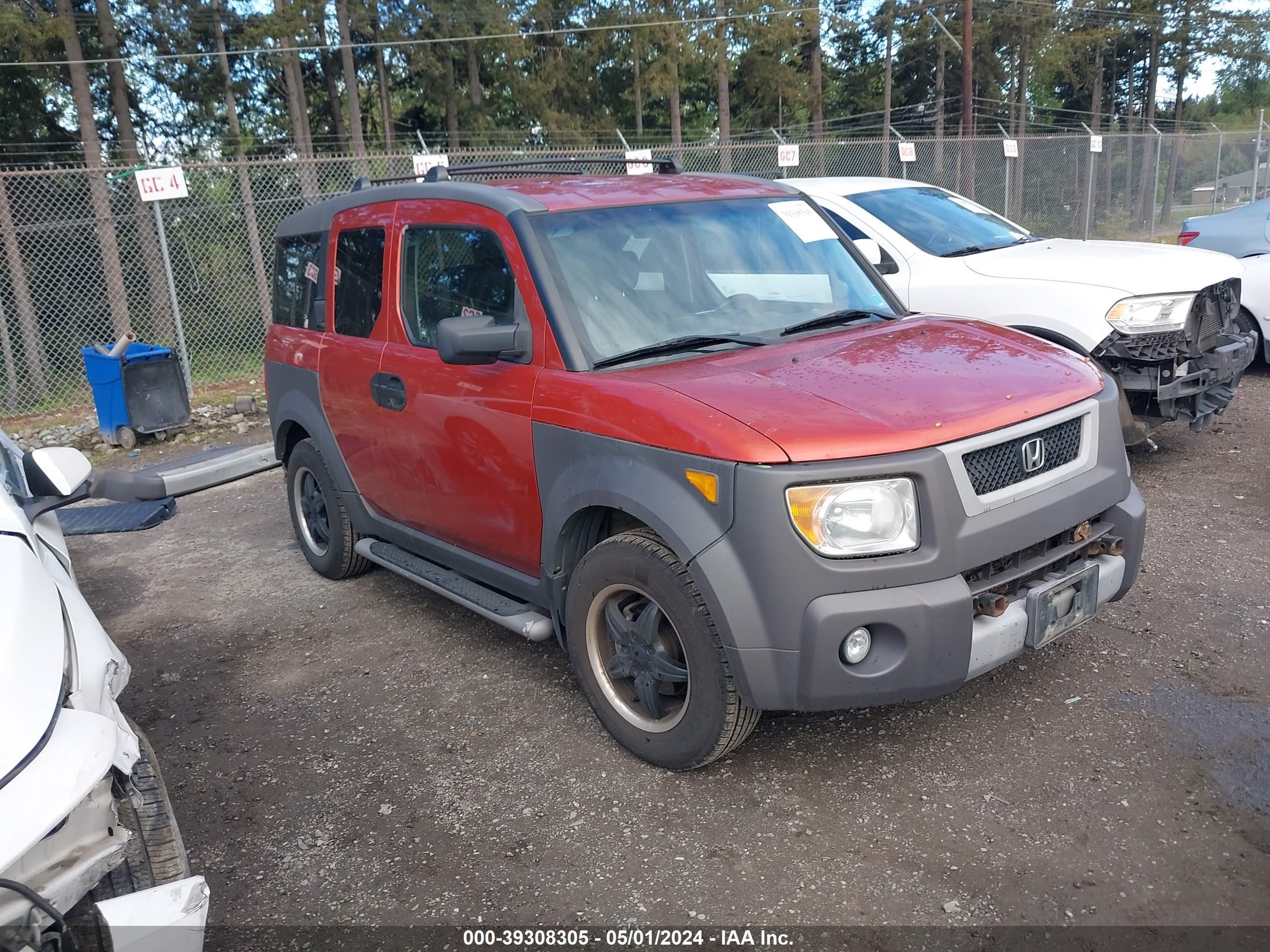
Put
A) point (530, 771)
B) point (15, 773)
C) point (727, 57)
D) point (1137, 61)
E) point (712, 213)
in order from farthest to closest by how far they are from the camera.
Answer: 1. point (1137, 61)
2. point (727, 57)
3. point (712, 213)
4. point (530, 771)
5. point (15, 773)

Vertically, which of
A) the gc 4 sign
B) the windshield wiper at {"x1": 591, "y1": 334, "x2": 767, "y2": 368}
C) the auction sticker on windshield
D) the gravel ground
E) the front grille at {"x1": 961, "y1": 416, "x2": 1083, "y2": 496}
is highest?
the gc 4 sign

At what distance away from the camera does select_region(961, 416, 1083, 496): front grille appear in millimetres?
3051

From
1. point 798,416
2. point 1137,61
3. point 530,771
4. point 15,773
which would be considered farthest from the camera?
point 1137,61

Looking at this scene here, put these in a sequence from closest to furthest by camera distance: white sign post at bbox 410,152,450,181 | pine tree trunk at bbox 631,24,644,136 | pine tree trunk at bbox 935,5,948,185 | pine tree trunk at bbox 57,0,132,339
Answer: white sign post at bbox 410,152,450,181 → pine tree trunk at bbox 57,0,132,339 → pine tree trunk at bbox 631,24,644,136 → pine tree trunk at bbox 935,5,948,185

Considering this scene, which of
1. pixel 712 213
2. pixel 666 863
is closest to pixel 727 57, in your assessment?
pixel 712 213

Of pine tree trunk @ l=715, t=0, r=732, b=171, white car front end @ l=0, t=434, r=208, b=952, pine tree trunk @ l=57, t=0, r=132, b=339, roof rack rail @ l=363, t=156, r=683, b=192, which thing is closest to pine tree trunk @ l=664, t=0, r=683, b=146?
pine tree trunk @ l=715, t=0, r=732, b=171

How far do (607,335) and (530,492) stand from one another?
65 cm

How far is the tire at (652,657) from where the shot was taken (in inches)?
122

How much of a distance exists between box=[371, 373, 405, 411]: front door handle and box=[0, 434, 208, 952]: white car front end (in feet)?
6.57

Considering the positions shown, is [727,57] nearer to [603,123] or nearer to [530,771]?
[603,123]

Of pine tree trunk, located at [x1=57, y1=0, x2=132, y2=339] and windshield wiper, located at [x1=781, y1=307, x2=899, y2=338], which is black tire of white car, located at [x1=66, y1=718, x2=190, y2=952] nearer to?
windshield wiper, located at [x1=781, y1=307, x2=899, y2=338]

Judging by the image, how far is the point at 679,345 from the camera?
3627 millimetres

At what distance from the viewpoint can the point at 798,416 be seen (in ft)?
9.74

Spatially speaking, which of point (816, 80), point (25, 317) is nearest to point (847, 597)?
point (25, 317)
